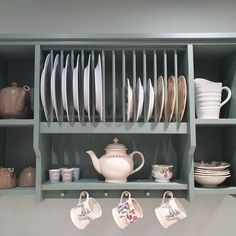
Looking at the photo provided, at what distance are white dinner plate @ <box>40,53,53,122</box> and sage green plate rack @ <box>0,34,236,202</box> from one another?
2cm

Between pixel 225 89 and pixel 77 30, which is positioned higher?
pixel 77 30

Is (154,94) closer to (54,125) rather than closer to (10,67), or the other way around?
(54,125)

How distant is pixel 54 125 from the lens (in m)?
1.18

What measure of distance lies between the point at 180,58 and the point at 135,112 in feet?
1.23

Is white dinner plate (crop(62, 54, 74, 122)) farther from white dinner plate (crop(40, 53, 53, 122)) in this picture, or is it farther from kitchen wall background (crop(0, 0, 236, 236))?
kitchen wall background (crop(0, 0, 236, 236))

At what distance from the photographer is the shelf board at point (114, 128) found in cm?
117

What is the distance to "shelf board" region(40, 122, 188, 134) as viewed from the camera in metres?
1.17

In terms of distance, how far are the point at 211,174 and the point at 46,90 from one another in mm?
773

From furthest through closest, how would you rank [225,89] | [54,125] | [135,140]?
[135,140]
[225,89]
[54,125]

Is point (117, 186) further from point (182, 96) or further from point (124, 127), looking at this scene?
point (182, 96)

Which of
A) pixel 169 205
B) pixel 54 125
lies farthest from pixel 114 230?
pixel 54 125

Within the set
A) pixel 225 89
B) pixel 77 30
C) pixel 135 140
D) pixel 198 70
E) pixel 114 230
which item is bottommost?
pixel 114 230

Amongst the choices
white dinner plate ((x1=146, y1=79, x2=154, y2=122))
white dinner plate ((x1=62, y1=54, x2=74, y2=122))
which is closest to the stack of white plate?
white dinner plate ((x1=146, y1=79, x2=154, y2=122))

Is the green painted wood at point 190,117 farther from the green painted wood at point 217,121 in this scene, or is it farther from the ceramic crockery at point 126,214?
the ceramic crockery at point 126,214
